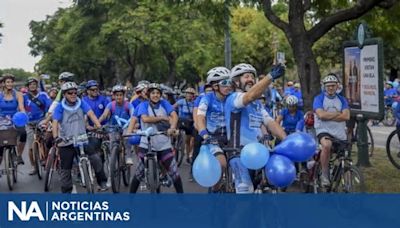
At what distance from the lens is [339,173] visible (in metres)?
7.77

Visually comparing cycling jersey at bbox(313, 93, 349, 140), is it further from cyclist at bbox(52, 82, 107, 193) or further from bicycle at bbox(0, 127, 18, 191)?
bicycle at bbox(0, 127, 18, 191)

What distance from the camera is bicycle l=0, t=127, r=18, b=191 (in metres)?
10.3

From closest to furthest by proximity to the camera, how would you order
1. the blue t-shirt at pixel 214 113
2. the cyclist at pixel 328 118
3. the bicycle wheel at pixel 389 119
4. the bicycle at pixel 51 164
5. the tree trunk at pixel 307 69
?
the blue t-shirt at pixel 214 113 → the cyclist at pixel 328 118 → the bicycle at pixel 51 164 → the tree trunk at pixel 307 69 → the bicycle wheel at pixel 389 119

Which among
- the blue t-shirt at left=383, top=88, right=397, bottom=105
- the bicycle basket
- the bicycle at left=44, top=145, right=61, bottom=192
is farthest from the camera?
the blue t-shirt at left=383, top=88, right=397, bottom=105

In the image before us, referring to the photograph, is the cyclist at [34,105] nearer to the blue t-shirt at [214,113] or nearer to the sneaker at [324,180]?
the blue t-shirt at [214,113]

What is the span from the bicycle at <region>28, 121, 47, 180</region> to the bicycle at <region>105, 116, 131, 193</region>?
197cm

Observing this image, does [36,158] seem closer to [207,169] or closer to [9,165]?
[9,165]

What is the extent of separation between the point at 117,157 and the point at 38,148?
279 cm

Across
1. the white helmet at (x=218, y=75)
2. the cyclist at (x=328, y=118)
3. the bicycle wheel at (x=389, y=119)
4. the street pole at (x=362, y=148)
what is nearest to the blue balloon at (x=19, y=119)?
the white helmet at (x=218, y=75)

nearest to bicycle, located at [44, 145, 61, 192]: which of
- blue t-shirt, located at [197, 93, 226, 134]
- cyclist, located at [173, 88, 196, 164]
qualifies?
blue t-shirt, located at [197, 93, 226, 134]

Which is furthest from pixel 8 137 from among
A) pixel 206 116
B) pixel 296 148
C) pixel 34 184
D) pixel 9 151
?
pixel 296 148

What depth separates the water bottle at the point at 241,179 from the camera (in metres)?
5.79

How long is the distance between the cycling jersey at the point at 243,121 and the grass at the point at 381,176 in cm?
389

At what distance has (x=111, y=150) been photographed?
33.2 ft
